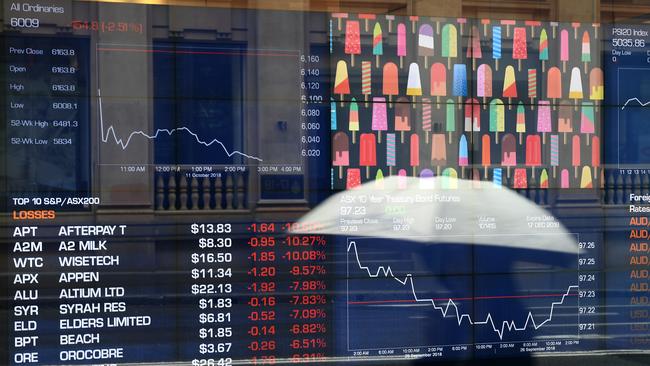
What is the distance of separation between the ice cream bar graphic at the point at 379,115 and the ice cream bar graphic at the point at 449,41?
0.62 m

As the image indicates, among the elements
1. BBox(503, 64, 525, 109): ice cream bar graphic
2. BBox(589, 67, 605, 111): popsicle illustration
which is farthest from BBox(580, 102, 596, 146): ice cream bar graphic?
BBox(503, 64, 525, 109): ice cream bar graphic

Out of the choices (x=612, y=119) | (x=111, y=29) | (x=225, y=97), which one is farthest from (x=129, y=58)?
(x=612, y=119)

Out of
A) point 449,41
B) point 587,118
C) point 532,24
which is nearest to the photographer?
point 449,41

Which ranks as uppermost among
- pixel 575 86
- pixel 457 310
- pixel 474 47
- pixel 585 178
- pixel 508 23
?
pixel 508 23

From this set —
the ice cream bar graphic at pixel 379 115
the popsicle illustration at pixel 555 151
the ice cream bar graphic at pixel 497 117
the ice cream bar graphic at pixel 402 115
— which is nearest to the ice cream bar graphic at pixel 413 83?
the ice cream bar graphic at pixel 402 115

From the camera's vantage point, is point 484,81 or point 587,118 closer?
point 484,81

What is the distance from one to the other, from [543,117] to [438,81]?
3.02 feet

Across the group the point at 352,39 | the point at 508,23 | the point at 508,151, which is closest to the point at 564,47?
the point at 508,23

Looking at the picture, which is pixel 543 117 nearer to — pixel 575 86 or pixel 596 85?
pixel 575 86

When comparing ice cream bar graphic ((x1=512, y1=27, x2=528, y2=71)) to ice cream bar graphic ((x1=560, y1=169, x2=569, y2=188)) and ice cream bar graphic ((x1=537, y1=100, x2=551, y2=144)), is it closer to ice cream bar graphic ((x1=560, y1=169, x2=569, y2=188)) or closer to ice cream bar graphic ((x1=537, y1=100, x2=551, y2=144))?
ice cream bar graphic ((x1=537, y1=100, x2=551, y2=144))

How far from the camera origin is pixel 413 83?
799cm

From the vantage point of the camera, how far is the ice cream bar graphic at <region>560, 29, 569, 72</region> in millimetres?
8305

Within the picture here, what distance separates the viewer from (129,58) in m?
7.43

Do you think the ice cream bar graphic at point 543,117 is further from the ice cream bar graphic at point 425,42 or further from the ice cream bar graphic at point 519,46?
the ice cream bar graphic at point 425,42
